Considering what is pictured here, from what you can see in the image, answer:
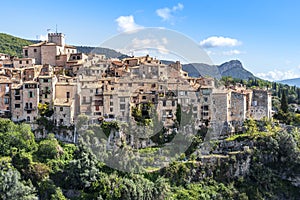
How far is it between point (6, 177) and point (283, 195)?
689 inches

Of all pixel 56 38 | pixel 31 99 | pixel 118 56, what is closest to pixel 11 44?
pixel 56 38

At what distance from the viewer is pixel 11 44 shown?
2114 inches

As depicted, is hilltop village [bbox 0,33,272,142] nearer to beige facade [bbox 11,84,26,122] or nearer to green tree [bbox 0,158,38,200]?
beige facade [bbox 11,84,26,122]

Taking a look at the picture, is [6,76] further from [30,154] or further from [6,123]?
[30,154]

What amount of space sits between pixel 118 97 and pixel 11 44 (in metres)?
32.1

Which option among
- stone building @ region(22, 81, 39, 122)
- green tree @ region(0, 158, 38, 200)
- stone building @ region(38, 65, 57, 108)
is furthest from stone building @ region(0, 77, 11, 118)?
green tree @ region(0, 158, 38, 200)

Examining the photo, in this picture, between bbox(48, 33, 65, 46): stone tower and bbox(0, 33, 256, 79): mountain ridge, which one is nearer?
bbox(0, 33, 256, 79): mountain ridge

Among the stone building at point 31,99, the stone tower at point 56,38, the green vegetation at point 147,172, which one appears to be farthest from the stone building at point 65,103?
the stone tower at point 56,38

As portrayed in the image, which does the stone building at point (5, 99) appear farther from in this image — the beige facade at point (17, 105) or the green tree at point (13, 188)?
the green tree at point (13, 188)

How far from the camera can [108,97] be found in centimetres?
2692

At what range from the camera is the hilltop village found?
2661cm

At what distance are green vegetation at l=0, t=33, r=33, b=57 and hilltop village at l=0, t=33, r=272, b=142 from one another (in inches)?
806

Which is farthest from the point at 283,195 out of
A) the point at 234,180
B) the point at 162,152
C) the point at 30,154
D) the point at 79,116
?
the point at 30,154

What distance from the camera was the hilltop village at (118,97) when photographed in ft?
87.3
